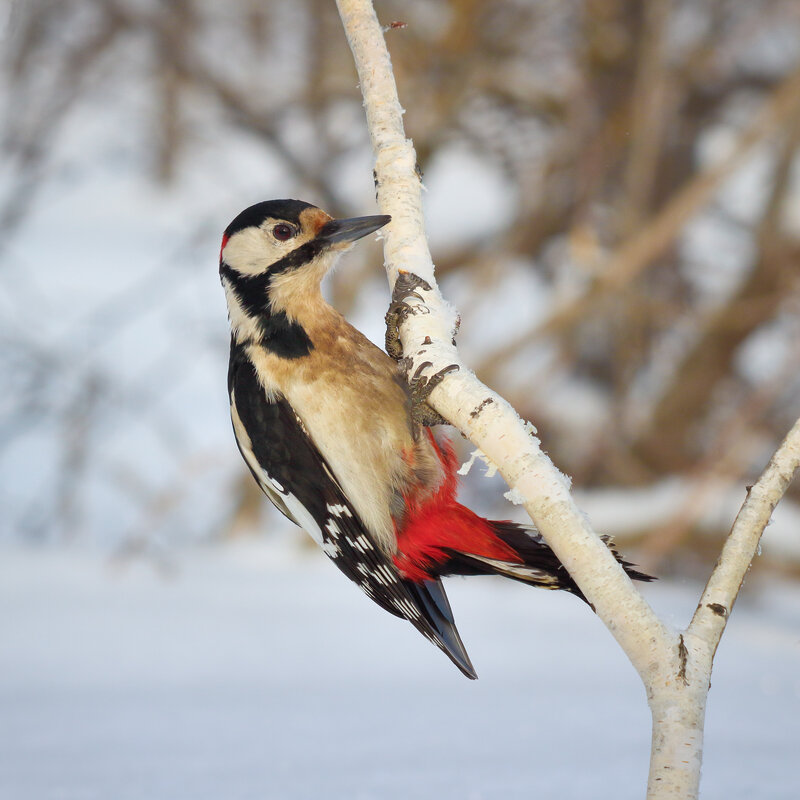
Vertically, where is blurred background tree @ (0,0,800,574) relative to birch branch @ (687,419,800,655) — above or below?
above

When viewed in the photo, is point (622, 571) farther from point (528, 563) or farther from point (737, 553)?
point (528, 563)

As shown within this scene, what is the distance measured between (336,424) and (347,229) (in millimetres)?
326

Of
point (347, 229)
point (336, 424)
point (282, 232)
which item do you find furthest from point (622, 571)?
point (282, 232)

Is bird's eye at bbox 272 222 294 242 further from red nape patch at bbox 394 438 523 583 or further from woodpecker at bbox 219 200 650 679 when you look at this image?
red nape patch at bbox 394 438 523 583

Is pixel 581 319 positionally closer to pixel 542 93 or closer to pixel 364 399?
pixel 542 93

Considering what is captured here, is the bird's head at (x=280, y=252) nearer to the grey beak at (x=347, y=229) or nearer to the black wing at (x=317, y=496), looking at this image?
the grey beak at (x=347, y=229)

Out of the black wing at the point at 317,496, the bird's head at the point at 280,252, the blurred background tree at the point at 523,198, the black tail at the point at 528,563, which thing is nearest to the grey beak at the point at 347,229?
the bird's head at the point at 280,252

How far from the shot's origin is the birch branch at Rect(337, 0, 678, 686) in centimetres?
107

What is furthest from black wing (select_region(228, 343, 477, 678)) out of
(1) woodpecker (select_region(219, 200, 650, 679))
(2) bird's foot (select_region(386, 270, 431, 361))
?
(2) bird's foot (select_region(386, 270, 431, 361))

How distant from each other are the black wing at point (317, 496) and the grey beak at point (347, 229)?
26cm

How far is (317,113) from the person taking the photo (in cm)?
513

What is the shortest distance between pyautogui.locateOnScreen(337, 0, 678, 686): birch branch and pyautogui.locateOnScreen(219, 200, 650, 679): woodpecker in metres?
0.23

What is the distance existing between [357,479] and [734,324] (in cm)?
384

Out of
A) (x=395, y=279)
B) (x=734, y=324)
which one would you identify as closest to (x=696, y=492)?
(x=734, y=324)
